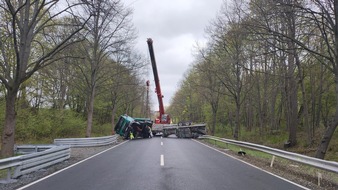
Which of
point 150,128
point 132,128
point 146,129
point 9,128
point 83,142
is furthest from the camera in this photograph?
point 150,128

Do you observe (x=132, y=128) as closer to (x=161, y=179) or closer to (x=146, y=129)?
(x=146, y=129)

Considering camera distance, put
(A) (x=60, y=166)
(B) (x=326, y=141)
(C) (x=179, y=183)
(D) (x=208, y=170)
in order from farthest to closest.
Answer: (B) (x=326, y=141) < (A) (x=60, y=166) < (D) (x=208, y=170) < (C) (x=179, y=183)

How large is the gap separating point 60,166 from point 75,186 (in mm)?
4512

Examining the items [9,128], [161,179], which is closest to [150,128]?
[9,128]

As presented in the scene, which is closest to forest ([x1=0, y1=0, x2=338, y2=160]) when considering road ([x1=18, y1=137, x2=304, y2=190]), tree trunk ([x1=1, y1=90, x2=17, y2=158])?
tree trunk ([x1=1, y1=90, x2=17, y2=158])

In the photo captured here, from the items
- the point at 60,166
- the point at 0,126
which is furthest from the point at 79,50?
the point at 60,166

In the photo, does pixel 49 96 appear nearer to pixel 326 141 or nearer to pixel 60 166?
pixel 60 166

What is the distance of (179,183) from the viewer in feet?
28.5

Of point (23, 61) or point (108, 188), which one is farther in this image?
point (23, 61)

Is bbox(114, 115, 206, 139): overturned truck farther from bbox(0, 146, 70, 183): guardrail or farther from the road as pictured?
the road

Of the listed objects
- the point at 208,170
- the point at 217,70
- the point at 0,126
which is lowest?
the point at 208,170

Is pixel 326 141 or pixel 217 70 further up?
pixel 217 70

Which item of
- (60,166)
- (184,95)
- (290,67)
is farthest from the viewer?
(184,95)

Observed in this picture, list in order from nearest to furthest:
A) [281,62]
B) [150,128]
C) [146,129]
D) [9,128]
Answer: [9,128] < [281,62] < [146,129] < [150,128]
